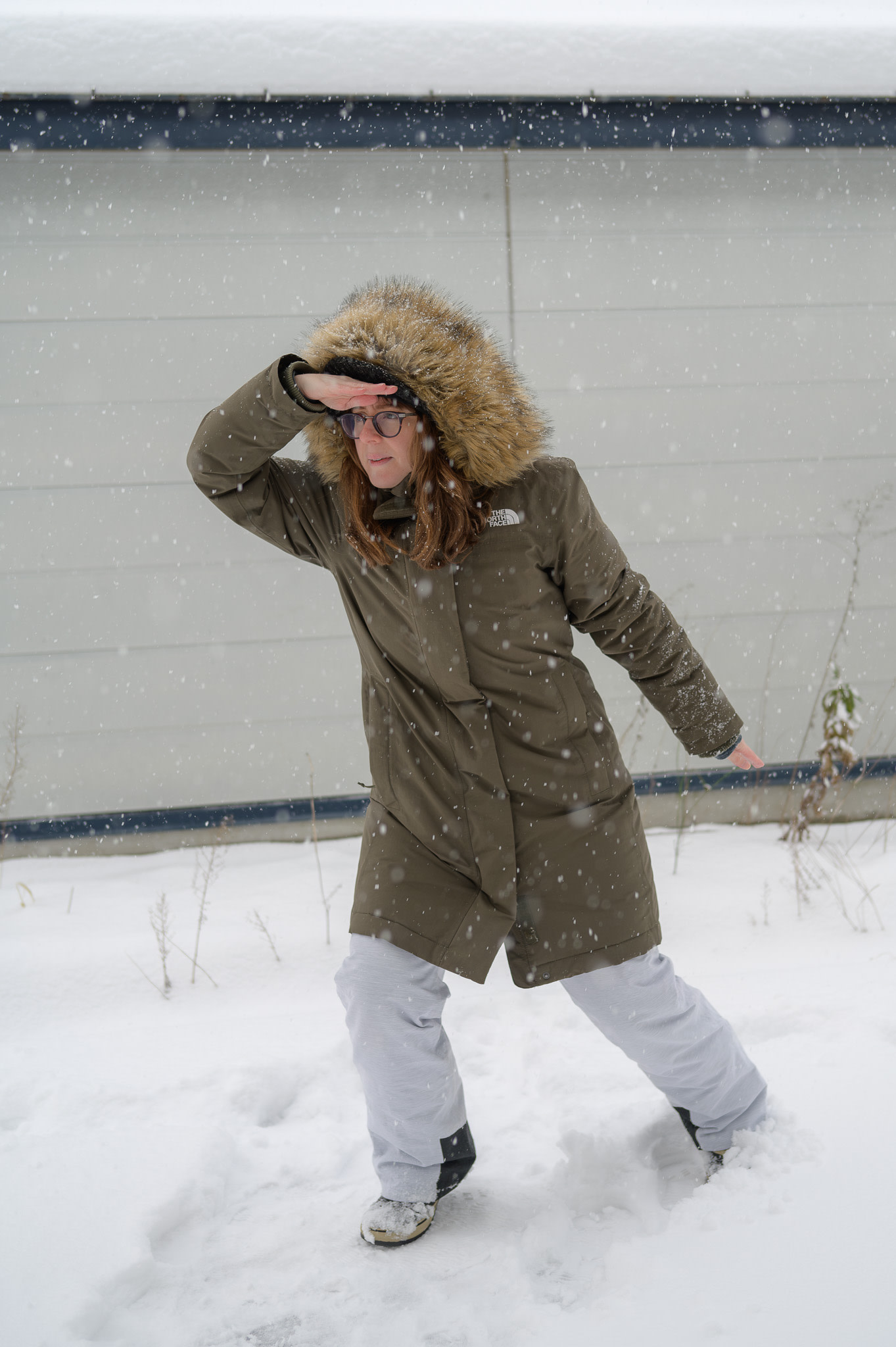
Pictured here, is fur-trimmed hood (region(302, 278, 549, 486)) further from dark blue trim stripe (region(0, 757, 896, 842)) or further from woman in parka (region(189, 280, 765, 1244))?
dark blue trim stripe (region(0, 757, 896, 842))

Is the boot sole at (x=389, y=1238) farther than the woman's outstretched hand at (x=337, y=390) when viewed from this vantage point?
Yes

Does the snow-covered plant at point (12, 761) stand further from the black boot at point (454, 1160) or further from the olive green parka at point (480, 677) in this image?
the black boot at point (454, 1160)

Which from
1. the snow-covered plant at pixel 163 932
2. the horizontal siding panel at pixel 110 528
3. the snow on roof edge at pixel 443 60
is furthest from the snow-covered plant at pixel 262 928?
the snow on roof edge at pixel 443 60

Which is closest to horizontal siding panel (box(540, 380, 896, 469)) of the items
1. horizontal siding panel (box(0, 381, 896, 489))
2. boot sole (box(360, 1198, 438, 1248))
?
horizontal siding panel (box(0, 381, 896, 489))

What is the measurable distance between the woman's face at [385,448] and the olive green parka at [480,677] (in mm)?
50

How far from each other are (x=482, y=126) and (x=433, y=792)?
124 inches

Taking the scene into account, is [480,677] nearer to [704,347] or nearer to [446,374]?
[446,374]

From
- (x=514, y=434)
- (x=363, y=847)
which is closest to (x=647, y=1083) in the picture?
(x=363, y=847)

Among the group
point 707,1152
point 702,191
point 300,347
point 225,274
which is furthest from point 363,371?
point 702,191

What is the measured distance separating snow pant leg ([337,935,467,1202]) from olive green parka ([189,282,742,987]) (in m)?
0.06

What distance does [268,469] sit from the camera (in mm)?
1928

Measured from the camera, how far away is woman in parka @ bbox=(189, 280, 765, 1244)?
5.55ft

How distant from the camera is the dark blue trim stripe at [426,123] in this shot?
3555mm

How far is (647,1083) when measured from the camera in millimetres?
2320
